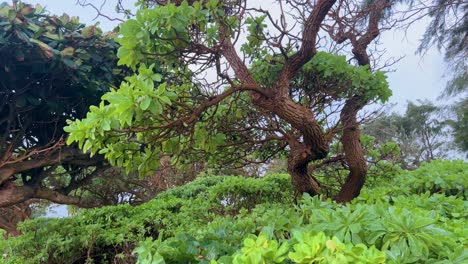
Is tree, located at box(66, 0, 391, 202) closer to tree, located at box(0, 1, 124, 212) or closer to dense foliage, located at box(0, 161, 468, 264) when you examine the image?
dense foliage, located at box(0, 161, 468, 264)

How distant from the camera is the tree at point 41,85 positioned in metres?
2.67

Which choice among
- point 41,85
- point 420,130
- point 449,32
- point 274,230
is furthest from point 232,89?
point 420,130

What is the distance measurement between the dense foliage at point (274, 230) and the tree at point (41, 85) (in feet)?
1.92

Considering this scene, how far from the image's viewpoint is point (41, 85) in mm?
2939

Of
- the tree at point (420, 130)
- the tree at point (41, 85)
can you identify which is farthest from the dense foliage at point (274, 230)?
the tree at point (420, 130)

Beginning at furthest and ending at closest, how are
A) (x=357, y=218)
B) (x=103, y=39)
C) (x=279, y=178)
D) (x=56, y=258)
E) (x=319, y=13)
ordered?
(x=279, y=178) → (x=103, y=39) → (x=56, y=258) → (x=319, y=13) → (x=357, y=218)

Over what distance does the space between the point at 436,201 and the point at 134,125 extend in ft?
4.87

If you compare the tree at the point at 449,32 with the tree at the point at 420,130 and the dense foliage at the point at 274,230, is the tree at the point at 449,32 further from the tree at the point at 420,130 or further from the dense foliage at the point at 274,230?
the tree at the point at 420,130

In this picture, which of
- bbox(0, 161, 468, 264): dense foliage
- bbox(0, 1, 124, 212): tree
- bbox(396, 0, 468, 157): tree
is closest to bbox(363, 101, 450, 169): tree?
bbox(396, 0, 468, 157): tree

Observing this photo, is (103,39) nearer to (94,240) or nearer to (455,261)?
(94,240)

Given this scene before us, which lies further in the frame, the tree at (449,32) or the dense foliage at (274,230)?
the tree at (449,32)

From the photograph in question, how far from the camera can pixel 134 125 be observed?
1.62m

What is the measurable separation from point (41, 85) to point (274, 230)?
2.54m

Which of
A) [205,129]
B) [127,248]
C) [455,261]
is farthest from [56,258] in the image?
[455,261]
